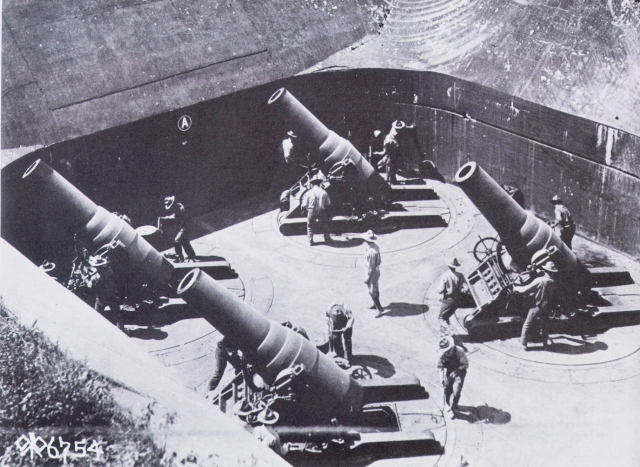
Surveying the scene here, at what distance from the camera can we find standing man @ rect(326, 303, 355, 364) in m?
11.0

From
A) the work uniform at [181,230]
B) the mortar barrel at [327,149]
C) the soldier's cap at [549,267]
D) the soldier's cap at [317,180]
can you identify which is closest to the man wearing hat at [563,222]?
the soldier's cap at [549,267]

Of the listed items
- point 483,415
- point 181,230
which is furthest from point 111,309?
point 483,415

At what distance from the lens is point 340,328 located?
11.1m

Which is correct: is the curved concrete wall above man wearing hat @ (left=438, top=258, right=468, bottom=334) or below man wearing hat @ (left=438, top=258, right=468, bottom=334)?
above

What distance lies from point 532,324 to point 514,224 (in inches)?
58.5

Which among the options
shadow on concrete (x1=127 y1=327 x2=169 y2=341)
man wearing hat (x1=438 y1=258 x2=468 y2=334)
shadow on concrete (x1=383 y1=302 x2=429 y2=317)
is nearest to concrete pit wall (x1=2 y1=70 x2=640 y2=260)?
shadow on concrete (x1=127 y1=327 x2=169 y2=341)

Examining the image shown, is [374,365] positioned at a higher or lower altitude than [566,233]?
lower

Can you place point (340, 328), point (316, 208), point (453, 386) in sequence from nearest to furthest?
point (453, 386)
point (340, 328)
point (316, 208)

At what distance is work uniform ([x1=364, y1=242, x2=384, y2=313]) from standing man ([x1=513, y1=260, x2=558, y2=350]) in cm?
200

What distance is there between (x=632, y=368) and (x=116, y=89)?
33.1 ft

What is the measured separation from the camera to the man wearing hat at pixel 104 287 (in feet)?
40.6

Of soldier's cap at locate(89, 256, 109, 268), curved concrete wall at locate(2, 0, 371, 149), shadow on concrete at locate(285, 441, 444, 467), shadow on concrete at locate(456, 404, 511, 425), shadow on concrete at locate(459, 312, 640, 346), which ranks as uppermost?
curved concrete wall at locate(2, 0, 371, 149)

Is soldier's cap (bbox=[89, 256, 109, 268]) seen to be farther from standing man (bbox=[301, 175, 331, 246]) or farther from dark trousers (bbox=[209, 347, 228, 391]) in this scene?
standing man (bbox=[301, 175, 331, 246])

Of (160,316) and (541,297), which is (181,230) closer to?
(160,316)
